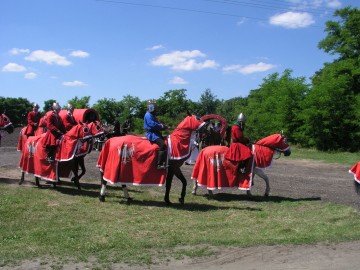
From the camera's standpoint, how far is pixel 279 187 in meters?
12.9

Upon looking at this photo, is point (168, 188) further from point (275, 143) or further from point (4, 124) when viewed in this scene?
point (4, 124)

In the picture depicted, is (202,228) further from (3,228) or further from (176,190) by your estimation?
(176,190)

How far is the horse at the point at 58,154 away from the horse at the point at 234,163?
126 inches

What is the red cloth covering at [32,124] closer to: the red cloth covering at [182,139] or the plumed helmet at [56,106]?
the plumed helmet at [56,106]

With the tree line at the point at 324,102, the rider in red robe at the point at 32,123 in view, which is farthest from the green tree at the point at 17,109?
the rider in red robe at the point at 32,123

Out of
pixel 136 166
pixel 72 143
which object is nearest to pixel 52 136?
pixel 72 143

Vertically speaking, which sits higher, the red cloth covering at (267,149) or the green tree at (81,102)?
the green tree at (81,102)

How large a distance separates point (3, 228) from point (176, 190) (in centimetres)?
565

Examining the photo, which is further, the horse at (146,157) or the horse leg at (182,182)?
the horse leg at (182,182)

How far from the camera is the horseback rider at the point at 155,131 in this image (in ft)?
31.7

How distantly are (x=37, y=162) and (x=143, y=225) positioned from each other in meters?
4.87

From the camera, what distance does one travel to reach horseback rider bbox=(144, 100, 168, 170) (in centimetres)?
966

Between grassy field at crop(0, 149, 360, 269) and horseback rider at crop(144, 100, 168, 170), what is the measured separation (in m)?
1.12

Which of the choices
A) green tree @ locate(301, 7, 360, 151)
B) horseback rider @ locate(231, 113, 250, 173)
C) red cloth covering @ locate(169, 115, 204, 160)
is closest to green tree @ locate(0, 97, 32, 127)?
green tree @ locate(301, 7, 360, 151)
